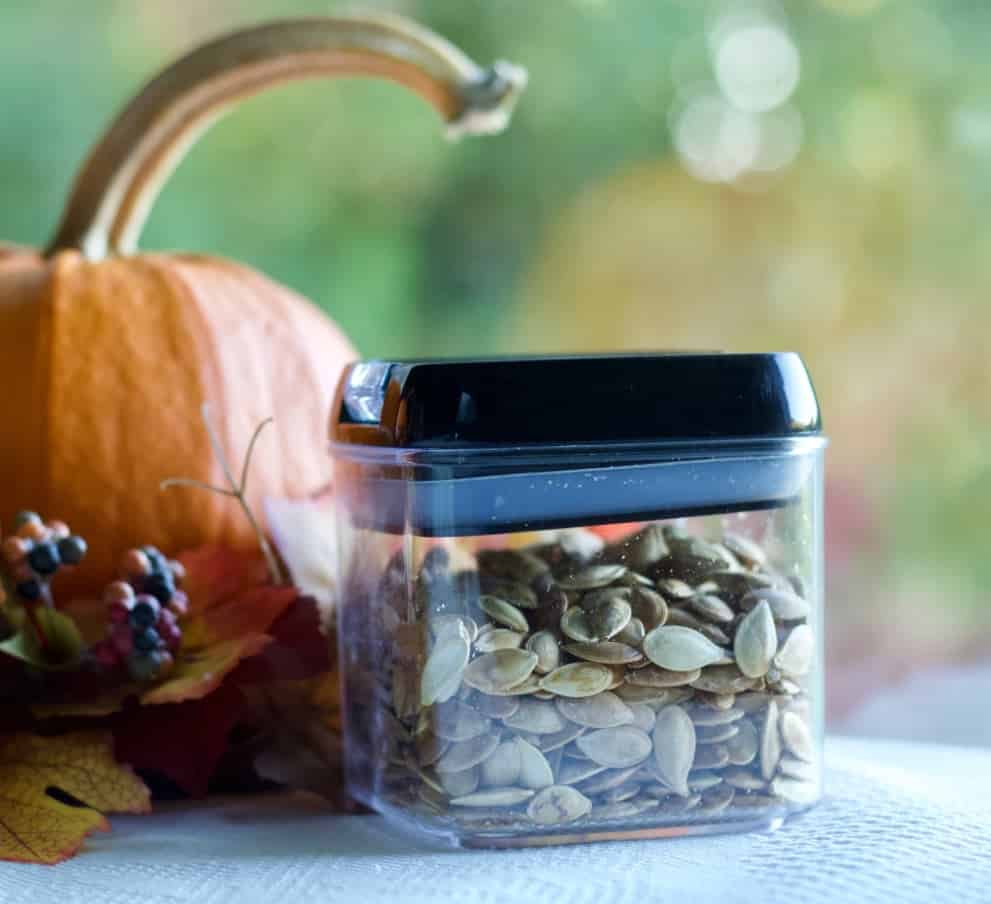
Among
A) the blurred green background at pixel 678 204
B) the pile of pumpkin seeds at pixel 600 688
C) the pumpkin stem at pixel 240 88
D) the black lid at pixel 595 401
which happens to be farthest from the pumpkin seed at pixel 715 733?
the blurred green background at pixel 678 204

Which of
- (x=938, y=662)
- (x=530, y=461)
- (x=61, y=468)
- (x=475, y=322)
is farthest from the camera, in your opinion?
(x=475, y=322)

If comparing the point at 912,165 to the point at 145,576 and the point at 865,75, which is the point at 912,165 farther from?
the point at 145,576

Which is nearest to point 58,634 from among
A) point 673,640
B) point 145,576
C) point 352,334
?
point 145,576

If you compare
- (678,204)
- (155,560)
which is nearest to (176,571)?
(155,560)

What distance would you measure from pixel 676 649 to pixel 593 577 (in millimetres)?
42

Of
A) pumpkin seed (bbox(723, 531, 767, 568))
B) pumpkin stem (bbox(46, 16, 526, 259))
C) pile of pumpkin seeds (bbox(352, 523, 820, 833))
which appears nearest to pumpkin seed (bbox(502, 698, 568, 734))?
pile of pumpkin seeds (bbox(352, 523, 820, 833))

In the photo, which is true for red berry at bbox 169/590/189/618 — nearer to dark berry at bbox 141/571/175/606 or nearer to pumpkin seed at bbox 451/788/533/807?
dark berry at bbox 141/571/175/606

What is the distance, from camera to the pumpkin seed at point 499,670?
0.50 metres

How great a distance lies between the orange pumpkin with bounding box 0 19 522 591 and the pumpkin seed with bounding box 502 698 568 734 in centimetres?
23

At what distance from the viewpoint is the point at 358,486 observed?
1.91 feet

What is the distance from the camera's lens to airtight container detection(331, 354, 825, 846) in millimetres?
494

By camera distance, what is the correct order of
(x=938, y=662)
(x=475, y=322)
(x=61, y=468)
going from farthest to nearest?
(x=475, y=322)
(x=938, y=662)
(x=61, y=468)

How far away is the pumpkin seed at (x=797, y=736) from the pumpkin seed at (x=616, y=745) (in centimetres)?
6

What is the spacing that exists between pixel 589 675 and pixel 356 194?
0.94 m
